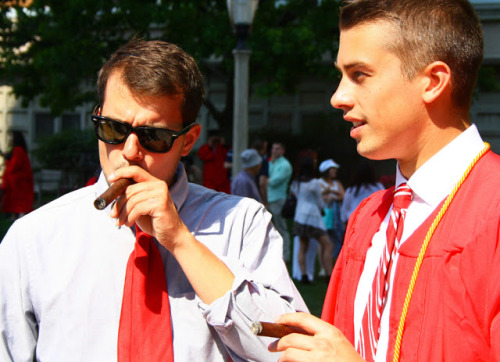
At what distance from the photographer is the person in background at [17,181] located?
39.6ft

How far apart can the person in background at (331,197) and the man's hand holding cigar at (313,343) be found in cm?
834

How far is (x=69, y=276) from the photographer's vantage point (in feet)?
6.53

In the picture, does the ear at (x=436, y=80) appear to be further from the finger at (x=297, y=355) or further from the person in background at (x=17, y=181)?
the person in background at (x=17, y=181)

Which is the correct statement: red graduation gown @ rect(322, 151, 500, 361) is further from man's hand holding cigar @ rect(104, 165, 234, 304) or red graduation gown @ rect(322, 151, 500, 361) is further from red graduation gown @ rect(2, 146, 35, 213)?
red graduation gown @ rect(2, 146, 35, 213)

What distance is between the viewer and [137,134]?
2.01 meters

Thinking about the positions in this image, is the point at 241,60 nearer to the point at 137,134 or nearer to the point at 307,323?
the point at 137,134

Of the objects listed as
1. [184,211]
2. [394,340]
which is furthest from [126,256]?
[394,340]

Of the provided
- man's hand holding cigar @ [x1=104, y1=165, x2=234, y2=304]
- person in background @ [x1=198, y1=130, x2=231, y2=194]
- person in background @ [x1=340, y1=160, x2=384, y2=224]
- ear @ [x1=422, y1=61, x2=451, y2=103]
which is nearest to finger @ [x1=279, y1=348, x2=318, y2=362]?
man's hand holding cigar @ [x1=104, y1=165, x2=234, y2=304]

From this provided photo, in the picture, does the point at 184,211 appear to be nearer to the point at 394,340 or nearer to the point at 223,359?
the point at 223,359

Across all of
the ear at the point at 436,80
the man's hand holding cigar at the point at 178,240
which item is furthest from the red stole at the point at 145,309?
the ear at the point at 436,80

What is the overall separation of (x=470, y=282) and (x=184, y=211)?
41.9 inches

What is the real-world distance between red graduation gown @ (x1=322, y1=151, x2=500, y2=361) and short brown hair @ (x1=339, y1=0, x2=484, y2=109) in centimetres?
25

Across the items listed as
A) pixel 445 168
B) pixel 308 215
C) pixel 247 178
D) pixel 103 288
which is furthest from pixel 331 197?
pixel 445 168

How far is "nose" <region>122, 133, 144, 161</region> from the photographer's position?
→ 198 centimetres
